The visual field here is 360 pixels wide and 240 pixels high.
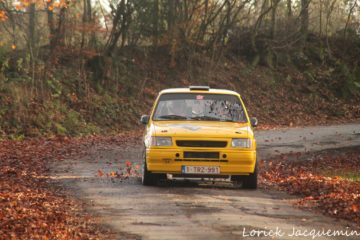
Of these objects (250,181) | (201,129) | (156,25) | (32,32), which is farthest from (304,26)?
(201,129)

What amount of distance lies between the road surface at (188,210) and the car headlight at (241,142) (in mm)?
853

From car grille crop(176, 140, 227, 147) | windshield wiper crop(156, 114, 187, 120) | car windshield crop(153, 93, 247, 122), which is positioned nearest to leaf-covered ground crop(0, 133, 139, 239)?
car grille crop(176, 140, 227, 147)

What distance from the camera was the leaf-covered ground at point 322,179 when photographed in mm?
11992

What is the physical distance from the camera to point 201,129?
1367 cm

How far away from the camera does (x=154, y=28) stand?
39.0 meters

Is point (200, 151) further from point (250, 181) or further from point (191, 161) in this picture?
point (250, 181)

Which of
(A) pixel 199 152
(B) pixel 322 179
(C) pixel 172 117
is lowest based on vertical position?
(B) pixel 322 179

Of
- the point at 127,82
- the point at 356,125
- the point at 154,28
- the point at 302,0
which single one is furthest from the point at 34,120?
the point at 302,0

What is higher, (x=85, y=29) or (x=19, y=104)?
(x=85, y=29)

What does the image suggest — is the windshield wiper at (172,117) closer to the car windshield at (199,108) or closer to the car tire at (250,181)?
the car windshield at (199,108)

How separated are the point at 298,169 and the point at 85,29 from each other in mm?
16151

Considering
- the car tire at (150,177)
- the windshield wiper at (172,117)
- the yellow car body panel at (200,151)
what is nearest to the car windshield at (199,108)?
the windshield wiper at (172,117)

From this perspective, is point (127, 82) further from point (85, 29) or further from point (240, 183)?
point (240, 183)

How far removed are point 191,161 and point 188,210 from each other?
7.58 ft
